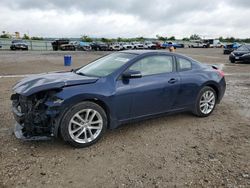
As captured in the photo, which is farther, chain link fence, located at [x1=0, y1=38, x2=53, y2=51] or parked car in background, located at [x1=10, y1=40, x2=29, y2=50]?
chain link fence, located at [x1=0, y1=38, x2=53, y2=51]

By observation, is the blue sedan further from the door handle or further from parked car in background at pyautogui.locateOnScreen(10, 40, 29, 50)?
parked car in background at pyautogui.locateOnScreen(10, 40, 29, 50)

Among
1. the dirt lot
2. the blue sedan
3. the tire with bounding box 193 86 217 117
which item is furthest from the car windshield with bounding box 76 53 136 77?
the tire with bounding box 193 86 217 117

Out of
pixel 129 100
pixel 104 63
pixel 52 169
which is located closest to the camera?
pixel 52 169

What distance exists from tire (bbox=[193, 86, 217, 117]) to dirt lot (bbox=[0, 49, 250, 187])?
354 millimetres

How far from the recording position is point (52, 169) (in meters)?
3.05

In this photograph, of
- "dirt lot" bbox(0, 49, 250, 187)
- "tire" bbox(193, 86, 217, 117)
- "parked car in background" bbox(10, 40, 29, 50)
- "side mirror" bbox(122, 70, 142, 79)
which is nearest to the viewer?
"dirt lot" bbox(0, 49, 250, 187)

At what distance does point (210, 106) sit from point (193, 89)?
0.72 meters

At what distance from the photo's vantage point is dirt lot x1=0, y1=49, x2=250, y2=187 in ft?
9.31

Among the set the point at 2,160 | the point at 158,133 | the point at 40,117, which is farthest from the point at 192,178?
the point at 2,160

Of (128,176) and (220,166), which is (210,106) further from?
(128,176)

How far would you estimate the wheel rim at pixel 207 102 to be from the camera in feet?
16.5

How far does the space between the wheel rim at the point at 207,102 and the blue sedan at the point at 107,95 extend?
0.02m

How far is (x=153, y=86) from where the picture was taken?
416 centimetres

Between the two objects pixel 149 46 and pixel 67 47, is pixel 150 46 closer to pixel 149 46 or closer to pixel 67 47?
pixel 149 46
